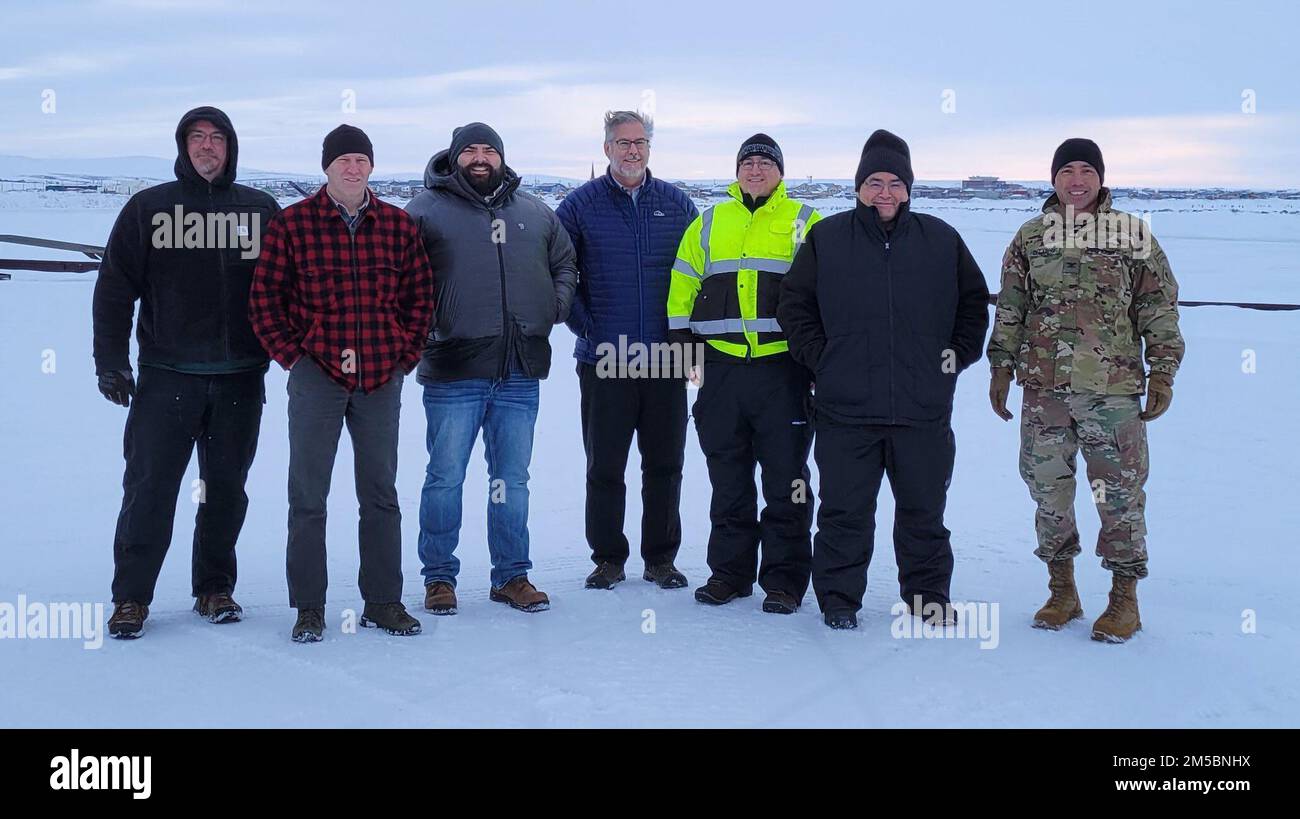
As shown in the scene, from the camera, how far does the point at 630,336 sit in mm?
4488

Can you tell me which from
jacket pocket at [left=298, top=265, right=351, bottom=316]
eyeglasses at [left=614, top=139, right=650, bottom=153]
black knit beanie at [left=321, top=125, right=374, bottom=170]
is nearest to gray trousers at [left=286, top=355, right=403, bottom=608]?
jacket pocket at [left=298, top=265, right=351, bottom=316]

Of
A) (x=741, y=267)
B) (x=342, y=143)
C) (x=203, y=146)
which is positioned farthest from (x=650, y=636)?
(x=203, y=146)

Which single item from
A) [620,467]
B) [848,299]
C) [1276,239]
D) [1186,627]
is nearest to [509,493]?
[620,467]

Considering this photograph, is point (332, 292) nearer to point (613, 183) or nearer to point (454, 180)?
point (454, 180)

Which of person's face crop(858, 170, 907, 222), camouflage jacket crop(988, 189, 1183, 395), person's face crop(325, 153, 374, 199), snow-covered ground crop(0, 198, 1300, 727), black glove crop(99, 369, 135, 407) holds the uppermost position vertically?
person's face crop(325, 153, 374, 199)

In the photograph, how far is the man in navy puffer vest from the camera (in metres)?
4.49

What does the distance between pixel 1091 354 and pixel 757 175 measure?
1342mm

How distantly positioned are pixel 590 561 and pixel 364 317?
170 centimetres

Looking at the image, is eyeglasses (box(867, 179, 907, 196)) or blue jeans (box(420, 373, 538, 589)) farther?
blue jeans (box(420, 373, 538, 589))

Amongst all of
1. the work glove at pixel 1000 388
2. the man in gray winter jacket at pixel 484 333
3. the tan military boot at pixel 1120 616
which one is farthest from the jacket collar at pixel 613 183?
the tan military boot at pixel 1120 616

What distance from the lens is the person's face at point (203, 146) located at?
3920 mm

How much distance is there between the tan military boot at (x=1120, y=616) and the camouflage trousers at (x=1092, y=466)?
0.16 ft

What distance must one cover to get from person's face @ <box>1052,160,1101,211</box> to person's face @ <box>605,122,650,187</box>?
1.56 metres

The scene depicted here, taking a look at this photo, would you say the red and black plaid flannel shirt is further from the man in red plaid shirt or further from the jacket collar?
the jacket collar
